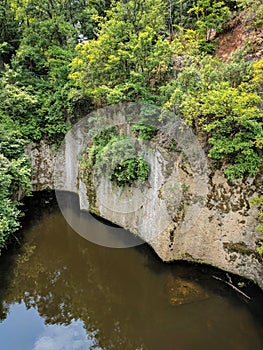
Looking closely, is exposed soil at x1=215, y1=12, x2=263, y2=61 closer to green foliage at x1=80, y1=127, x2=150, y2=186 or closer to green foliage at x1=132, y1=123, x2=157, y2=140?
green foliage at x1=132, y1=123, x2=157, y2=140

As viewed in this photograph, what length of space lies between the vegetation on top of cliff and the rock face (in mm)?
649

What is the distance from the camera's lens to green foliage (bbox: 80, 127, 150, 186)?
8.59 metres

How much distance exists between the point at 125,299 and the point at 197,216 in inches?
120

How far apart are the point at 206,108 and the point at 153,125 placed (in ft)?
6.24

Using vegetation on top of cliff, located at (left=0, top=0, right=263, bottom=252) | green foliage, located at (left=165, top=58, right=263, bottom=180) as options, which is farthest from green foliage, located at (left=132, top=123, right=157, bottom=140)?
green foliage, located at (left=165, top=58, right=263, bottom=180)

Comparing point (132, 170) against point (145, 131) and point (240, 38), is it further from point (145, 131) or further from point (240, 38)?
point (240, 38)

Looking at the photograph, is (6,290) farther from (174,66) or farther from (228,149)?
(174,66)

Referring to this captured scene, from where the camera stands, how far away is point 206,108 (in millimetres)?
7082

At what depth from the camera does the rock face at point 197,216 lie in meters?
7.14

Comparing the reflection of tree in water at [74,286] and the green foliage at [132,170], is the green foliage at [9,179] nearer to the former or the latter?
the reflection of tree in water at [74,286]

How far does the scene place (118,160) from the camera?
8680 millimetres

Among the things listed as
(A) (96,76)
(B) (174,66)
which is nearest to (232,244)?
(B) (174,66)

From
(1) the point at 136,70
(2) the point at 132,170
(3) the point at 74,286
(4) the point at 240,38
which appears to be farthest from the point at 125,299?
(4) the point at 240,38

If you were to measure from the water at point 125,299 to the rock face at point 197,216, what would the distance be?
1.67ft
